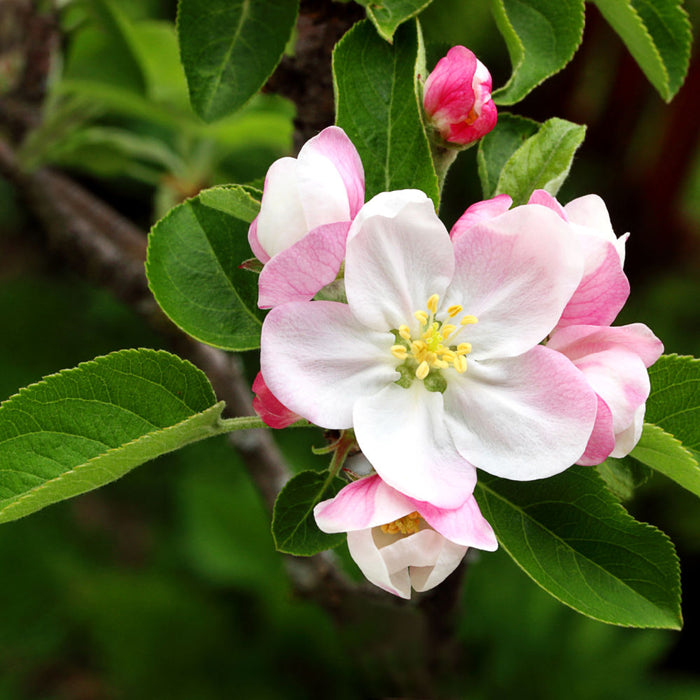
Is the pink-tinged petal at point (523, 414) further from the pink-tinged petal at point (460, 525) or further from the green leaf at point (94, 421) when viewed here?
the green leaf at point (94, 421)

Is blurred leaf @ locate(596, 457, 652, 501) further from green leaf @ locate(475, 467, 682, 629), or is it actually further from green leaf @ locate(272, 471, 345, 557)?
green leaf @ locate(272, 471, 345, 557)

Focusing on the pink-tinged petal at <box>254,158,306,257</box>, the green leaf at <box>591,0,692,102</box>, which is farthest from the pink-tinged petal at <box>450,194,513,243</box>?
the green leaf at <box>591,0,692,102</box>

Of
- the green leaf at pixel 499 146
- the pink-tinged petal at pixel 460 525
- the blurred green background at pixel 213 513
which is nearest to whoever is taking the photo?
the pink-tinged petal at pixel 460 525

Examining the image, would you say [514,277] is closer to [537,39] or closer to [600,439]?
[600,439]

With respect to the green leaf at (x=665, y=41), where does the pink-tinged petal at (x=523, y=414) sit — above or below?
below

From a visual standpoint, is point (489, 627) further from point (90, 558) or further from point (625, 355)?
point (625, 355)

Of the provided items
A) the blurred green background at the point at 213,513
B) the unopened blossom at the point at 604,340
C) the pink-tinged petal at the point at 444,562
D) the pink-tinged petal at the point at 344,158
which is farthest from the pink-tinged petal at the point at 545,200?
the blurred green background at the point at 213,513
